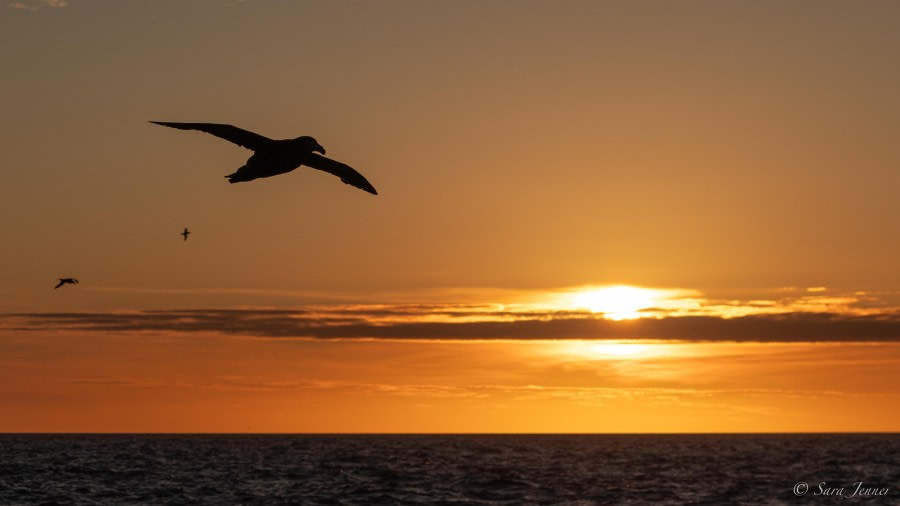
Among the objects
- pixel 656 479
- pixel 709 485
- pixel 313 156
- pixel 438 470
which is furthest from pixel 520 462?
pixel 313 156

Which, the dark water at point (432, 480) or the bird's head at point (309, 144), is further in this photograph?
the dark water at point (432, 480)

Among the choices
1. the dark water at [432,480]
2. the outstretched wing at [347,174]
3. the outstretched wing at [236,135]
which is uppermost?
A: the outstretched wing at [236,135]

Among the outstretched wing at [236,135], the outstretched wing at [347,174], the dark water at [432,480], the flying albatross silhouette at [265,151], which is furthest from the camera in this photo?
the dark water at [432,480]

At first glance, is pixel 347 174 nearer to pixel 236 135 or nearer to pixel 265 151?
pixel 265 151

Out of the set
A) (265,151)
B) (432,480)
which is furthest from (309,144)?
(432,480)

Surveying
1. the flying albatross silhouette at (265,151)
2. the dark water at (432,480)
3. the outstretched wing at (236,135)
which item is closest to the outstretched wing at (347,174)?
the flying albatross silhouette at (265,151)

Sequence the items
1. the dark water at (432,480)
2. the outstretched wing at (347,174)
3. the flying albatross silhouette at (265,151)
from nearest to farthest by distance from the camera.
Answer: the flying albatross silhouette at (265,151), the outstretched wing at (347,174), the dark water at (432,480)

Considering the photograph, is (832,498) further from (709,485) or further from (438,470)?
(438,470)

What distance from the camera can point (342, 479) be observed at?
300 feet

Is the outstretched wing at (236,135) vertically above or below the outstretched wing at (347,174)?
above

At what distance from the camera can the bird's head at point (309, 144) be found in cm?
2411

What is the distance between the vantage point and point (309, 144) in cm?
2412

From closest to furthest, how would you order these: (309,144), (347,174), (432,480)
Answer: (309,144) < (347,174) < (432,480)

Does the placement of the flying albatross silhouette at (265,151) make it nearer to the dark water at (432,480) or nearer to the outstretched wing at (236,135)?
the outstretched wing at (236,135)
